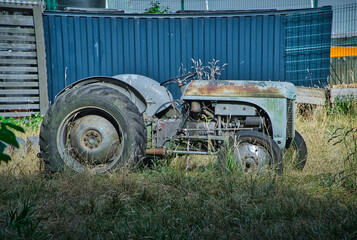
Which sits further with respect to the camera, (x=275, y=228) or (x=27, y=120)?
(x=27, y=120)

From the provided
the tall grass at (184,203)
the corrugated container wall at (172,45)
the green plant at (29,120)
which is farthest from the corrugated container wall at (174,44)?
the tall grass at (184,203)

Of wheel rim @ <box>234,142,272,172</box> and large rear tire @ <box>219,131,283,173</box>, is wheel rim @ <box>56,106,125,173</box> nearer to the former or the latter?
large rear tire @ <box>219,131,283,173</box>

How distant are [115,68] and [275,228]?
6611 millimetres

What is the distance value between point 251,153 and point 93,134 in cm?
173

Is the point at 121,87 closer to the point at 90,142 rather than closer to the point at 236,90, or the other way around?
the point at 90,142

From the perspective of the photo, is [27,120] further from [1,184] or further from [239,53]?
[239,53]

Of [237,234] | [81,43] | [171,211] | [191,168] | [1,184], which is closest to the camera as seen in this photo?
[237,234]

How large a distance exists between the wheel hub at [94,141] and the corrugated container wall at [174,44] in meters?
4.61

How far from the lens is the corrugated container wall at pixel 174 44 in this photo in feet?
26.4

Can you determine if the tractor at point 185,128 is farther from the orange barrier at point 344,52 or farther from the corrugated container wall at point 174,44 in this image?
the orange barrier at point 344,52

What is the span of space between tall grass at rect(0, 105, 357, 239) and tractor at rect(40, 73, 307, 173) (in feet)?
0.67

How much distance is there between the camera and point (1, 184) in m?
3.25

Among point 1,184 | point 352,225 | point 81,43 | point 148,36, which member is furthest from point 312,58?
point 1,184

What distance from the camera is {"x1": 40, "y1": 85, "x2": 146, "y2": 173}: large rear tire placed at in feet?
11.5
